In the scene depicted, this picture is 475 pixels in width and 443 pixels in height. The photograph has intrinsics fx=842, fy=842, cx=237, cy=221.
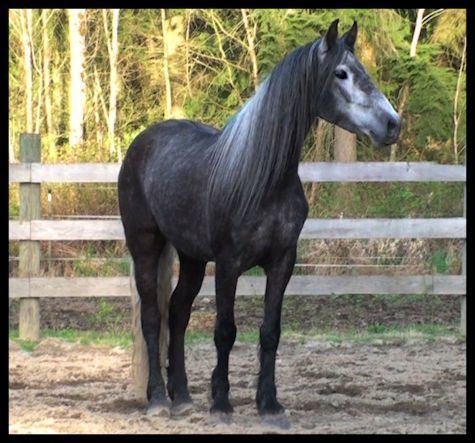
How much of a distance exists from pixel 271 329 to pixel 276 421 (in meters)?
0.46

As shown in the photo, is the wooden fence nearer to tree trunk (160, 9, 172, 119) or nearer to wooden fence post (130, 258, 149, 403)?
wooden fence post (130, 258, 149, 403)

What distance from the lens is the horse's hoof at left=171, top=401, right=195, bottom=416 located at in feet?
15.2

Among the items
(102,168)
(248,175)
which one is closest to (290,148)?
(248,175)

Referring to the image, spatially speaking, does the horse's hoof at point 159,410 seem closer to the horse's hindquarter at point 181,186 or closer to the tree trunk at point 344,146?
the horse's hindquarter at point 181,186

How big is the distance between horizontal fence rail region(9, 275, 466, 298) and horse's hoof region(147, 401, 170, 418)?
2.40 metres

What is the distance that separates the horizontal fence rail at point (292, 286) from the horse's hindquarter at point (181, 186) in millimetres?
2287

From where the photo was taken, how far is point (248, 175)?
13.7 ft

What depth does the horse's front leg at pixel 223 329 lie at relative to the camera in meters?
4.23

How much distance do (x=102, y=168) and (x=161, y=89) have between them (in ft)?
21.7

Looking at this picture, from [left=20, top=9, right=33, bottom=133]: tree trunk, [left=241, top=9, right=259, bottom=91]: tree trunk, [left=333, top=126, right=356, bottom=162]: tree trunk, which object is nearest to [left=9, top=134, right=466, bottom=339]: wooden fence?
[left=333, top=126, right=356, bottom=162]: tree trunk

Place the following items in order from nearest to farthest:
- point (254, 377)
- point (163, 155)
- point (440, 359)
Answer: point (163, 155) → point (254, 377) → point (440, 359)

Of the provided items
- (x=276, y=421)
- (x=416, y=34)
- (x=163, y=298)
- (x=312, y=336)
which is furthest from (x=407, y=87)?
(x=276, y=421)

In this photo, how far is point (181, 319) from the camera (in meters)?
4.93

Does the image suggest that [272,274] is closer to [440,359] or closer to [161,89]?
[440,359]
